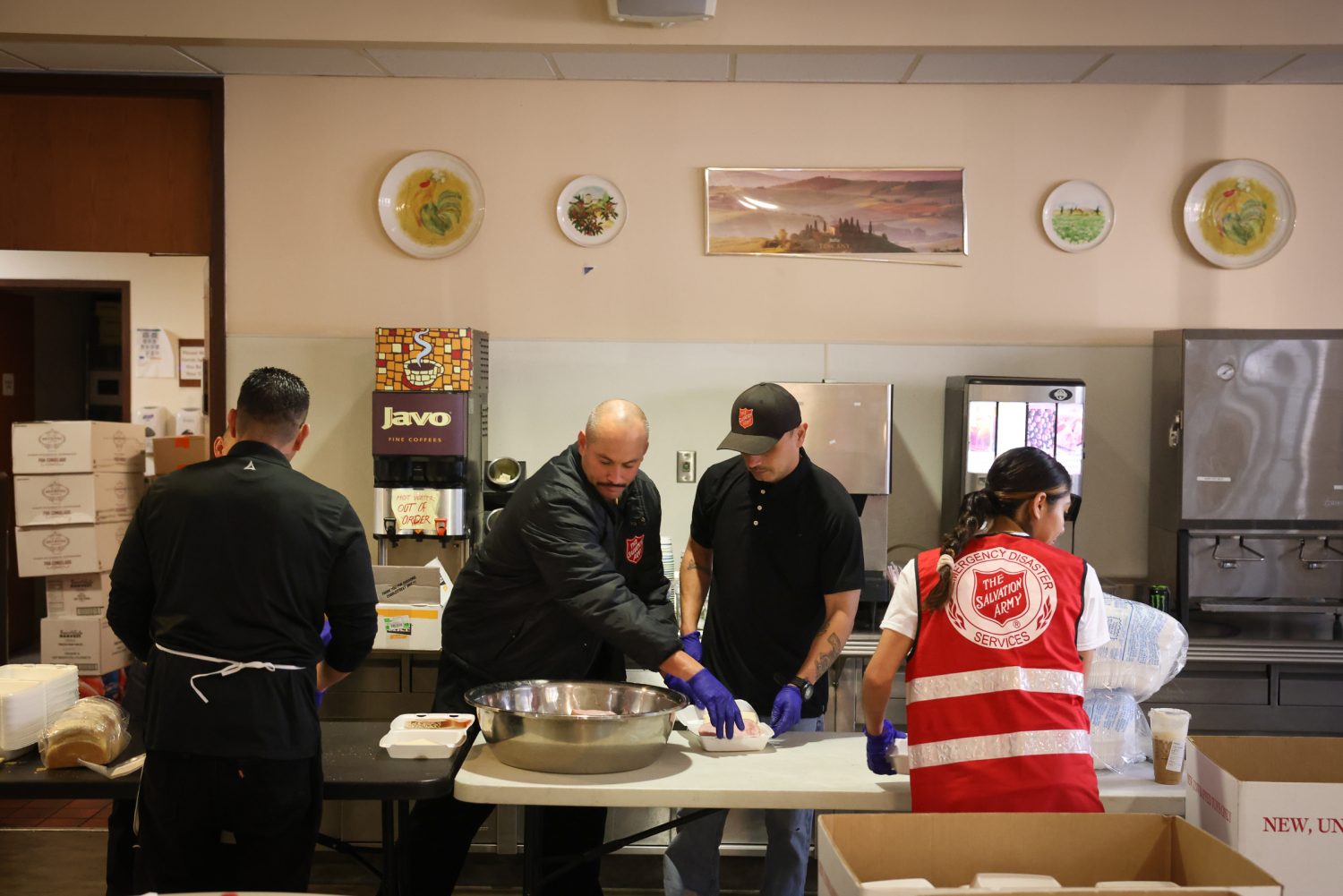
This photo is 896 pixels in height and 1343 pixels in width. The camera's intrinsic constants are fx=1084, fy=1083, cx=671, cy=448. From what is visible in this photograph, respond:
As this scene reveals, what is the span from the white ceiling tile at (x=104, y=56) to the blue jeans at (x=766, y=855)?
3.46 metres

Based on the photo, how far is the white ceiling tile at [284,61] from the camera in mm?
4211

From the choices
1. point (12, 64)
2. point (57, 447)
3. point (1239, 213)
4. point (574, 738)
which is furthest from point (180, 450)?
point (1239, 213)

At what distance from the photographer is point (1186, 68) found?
A: 170 inches

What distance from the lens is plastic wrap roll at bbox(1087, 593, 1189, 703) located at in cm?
264

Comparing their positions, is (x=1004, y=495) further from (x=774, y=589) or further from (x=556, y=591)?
(x=556, y=591)

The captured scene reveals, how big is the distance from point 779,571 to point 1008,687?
101cm

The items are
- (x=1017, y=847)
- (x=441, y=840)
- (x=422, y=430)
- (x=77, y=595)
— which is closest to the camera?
(x=1017, y=847)

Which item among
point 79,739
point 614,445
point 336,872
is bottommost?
point 336,872

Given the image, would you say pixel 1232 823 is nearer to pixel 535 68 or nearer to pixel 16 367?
pixel 535 68

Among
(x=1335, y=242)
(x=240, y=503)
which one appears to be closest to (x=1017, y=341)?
(x=1335, y=242)

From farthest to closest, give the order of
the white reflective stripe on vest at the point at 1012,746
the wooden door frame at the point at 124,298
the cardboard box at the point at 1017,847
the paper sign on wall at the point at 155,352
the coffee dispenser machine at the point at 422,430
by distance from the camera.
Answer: the paper sign on wall at the point at 155,352 → the wooden door frame at the point at 124,298 → the coffee dispenser machine at the point at 422,430 → the white reflective stripe on vest at the point at 1012,746 → the cardboard box at the point at 1017,847

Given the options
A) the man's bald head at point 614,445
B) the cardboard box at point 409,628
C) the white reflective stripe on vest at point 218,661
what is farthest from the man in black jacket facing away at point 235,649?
the cardboard box at point 409,628

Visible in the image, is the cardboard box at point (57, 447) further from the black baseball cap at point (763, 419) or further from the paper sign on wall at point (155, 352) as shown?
the black baseball cap at point (763, 419)

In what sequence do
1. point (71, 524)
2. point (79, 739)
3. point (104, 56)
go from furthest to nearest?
point (71, 524)
point (104, 56)
point (79, 739)
